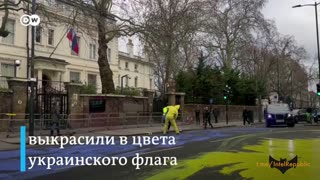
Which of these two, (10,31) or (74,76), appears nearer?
(10,31)

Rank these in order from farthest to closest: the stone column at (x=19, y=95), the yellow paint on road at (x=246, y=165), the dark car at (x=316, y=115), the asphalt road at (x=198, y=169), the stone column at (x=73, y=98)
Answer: the dark car at (x=316, y=115) → the stone column at (x=73, y=98) → the stone column at (x=19, y=95) → the asphalt road at (x=198, y=169) → the yellow paint on road at (x=246, y=165)

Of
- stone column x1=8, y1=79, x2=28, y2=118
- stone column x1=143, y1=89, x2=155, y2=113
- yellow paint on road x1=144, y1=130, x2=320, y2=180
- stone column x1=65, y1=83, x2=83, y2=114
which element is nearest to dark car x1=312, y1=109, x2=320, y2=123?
stone column x1=143, y1=89, x2=155, y2=113

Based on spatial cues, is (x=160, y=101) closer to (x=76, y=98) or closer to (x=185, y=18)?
(x=185, y=18)

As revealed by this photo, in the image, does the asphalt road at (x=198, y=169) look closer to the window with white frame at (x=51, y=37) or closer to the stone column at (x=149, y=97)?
the stone column at (x=149, y=97)

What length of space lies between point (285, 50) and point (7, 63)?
54.9m

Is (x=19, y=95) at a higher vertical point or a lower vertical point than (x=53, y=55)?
lower

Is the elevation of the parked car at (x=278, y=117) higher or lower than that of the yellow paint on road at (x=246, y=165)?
higher

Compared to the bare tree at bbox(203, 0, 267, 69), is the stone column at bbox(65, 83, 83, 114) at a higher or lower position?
lower

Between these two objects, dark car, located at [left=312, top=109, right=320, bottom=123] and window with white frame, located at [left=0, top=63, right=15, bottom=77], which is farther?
dark car, located at [left=312, top=109, right=320, bottom=123]

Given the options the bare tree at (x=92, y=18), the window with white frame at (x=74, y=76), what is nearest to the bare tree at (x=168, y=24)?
the bare tree at (x=92, y=18)

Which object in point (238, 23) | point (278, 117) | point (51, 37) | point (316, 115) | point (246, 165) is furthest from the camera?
point (238, 23)

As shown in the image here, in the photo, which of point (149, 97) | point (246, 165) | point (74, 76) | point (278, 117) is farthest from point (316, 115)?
point (246, 165)

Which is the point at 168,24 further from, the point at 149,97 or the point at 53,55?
the point at 53,55

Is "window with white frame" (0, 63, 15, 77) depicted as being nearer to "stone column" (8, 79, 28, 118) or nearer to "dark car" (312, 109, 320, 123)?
"stone column" (8, 79, 28, 118)
